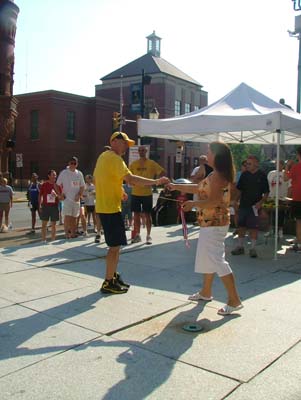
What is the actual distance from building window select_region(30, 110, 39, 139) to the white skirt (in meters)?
43.4

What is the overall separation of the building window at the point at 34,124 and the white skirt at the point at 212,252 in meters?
43.4

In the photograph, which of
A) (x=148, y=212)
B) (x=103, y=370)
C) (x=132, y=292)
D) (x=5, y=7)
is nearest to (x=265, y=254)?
(x=148, y=212)

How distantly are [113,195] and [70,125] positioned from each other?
141ft

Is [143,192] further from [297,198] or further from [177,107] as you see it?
[177,107]

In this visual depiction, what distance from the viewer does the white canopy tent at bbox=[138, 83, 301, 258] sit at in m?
7.40

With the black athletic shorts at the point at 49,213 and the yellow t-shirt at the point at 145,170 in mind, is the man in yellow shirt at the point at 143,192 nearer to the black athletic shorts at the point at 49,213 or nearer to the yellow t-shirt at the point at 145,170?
the yellow t-shirt at the point at 145,170

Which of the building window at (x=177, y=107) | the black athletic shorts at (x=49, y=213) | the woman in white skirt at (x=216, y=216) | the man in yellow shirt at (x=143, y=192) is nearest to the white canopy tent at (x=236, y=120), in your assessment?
the man in yellow shirt at (x=143, y=192)

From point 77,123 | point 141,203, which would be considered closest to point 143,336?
point 141,203

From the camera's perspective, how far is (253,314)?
189 inches

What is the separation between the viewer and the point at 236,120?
7.67 meters

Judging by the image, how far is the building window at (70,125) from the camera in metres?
46.7

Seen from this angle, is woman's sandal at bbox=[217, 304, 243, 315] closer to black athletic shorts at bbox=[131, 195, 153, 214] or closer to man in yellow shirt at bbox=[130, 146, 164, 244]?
man in yellow shirt at bbox=[130, 146, 164, 244]

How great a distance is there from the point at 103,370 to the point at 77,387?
0.31 metres

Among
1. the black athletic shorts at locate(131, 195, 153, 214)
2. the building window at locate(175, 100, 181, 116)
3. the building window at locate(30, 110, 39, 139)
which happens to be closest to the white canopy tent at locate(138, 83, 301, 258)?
the black athletic shorts at locate(131, 195, 153, 214)
